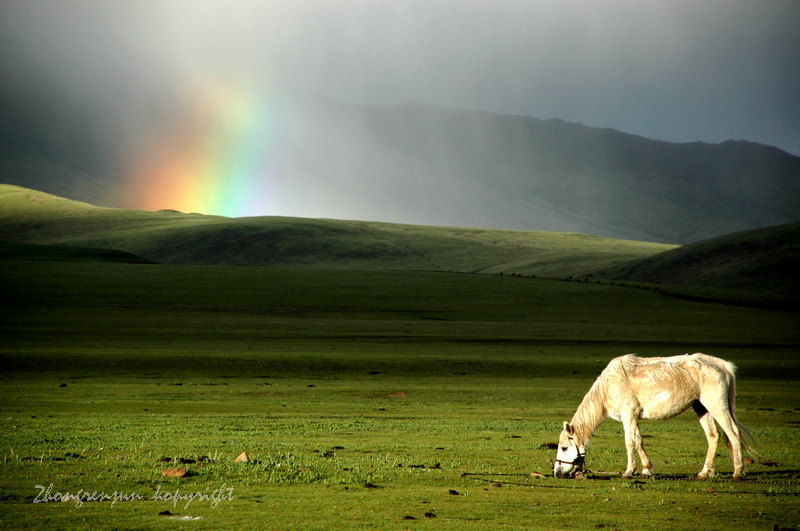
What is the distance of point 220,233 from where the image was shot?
18250cm

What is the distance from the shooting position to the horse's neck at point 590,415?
1412 cm

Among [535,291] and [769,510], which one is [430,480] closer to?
[769,510]

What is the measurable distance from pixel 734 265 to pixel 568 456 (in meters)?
138

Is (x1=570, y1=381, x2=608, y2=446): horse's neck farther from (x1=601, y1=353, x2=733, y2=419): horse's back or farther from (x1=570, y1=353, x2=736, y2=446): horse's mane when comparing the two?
Answer: (x1=601, y1=353, x2=733, y2=419): horse's back

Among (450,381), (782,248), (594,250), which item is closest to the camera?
(450,381)

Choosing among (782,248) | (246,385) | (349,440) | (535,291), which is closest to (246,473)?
(349,440)

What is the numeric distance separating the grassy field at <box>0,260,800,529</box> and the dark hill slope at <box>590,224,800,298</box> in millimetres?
51767

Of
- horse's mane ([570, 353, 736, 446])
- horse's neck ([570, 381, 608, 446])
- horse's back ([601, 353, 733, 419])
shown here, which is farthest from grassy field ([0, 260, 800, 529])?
horse's back ([601, 353, 733, 419])

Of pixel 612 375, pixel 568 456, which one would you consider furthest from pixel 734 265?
pixel 568 456

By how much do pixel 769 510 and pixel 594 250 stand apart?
572 feet

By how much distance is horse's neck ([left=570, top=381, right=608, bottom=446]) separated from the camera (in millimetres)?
14117

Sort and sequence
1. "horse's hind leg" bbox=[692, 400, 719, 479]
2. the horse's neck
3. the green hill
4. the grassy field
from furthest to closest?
the green hill, the horse's neck, "horse's hind leg" bbox=[692, 400, 719, 479], the grassy field

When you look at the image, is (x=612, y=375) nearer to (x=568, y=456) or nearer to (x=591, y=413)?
(x=591, y=413)

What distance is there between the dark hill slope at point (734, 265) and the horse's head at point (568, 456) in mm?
122486
